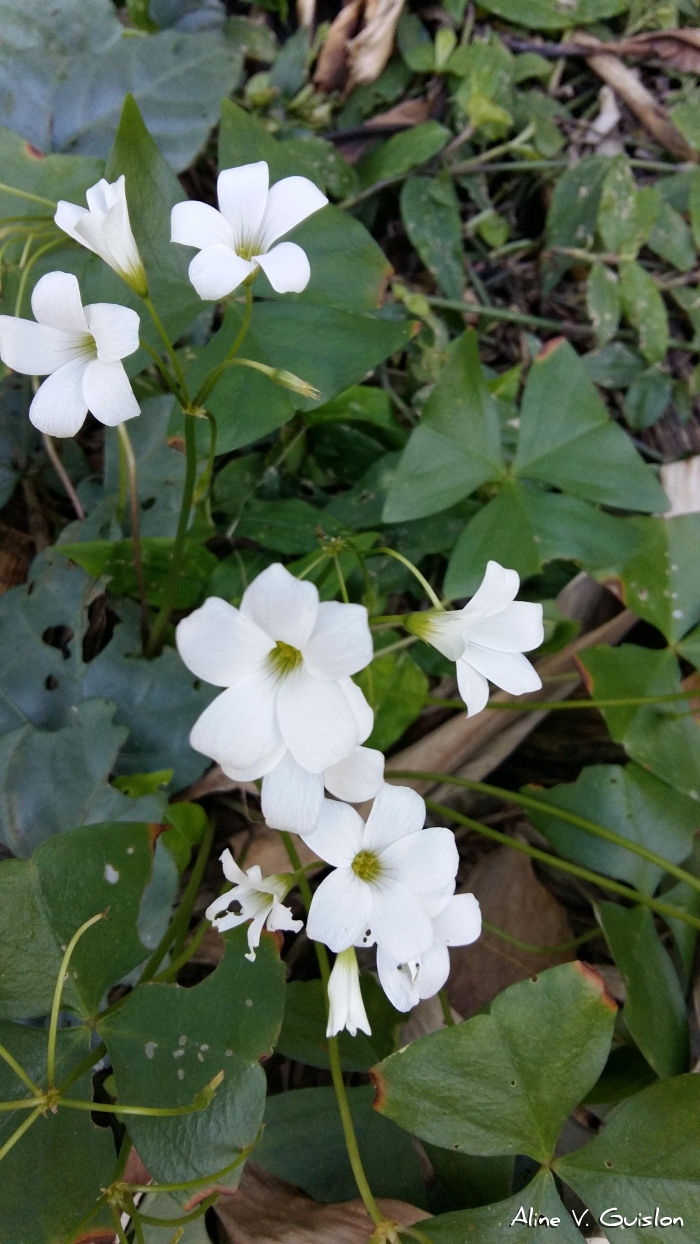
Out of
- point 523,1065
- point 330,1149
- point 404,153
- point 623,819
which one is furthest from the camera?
point 404,153

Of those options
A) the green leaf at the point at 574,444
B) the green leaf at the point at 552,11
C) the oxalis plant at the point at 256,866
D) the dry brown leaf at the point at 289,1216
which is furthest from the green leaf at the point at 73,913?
the green leaf at the point at 552,11

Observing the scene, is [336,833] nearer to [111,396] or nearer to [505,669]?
[505,669]

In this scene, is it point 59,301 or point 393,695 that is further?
point 393,695

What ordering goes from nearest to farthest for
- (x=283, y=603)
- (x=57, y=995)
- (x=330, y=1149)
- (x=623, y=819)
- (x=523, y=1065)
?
(x=283, y=603) < (x=57, y=995) < (x=523, y=1065) < (x=330, y=1149) < (x=623, y=819)

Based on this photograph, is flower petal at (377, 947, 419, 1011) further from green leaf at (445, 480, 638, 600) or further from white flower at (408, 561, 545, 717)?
green leaf at (445, 480, 638, 600)

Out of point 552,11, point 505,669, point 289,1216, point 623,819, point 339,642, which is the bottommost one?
point 289,1216

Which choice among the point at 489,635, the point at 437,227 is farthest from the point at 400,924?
the point at 437,227

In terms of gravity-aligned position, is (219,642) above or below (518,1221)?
above

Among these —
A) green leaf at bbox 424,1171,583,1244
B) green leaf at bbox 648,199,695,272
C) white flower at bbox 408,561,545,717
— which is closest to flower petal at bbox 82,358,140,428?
white flower at bbox 408,561,545,717
